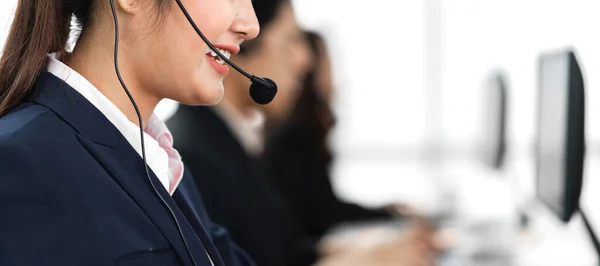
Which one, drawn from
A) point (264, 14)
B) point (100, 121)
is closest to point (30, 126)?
point (100, 121)

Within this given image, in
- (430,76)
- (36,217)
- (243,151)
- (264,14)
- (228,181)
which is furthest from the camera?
(430,76)

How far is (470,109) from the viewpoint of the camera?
5.51 m

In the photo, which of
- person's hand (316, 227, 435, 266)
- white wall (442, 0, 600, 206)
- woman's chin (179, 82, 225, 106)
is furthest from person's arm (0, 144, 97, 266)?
white wall (442, 0, 600, 206)

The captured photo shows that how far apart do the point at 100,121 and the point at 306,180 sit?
91.7 inches

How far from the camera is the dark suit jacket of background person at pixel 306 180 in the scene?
3.15 meters

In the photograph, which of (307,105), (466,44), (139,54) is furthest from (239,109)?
(466,44)

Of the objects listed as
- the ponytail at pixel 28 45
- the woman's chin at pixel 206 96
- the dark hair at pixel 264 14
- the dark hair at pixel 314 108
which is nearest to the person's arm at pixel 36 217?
the ponytail at pixel 28 45

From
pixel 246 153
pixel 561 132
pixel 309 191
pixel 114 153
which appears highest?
pixel 114 153

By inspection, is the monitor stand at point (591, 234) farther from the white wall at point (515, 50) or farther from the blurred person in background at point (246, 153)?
the white wall at point (515, 50)

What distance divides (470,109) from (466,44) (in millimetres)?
504

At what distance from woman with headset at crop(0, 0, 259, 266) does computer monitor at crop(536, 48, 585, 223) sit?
615 mm

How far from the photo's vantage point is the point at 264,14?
80.8 inches

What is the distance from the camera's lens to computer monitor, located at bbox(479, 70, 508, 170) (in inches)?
98.5

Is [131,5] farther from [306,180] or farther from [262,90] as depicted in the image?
[306,180]
